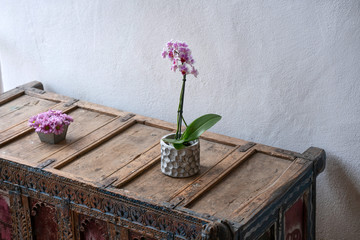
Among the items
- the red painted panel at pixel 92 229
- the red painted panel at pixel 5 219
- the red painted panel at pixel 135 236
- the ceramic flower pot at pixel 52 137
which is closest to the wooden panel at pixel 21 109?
the ceramic flower pot at pixel 52 137

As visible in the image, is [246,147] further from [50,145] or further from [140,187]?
[50,145]

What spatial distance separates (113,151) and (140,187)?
0.36m

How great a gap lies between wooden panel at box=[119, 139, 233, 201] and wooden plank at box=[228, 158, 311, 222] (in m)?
0.30

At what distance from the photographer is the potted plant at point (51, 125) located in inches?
114

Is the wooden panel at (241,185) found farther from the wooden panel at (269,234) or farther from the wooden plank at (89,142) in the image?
the wooden plank at (89,142)

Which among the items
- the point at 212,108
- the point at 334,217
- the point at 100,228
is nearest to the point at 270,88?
the point at 212,108

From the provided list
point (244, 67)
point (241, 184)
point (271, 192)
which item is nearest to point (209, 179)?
point (241, 184)

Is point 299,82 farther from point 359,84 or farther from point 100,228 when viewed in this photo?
point 100,228

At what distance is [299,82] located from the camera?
277 cm

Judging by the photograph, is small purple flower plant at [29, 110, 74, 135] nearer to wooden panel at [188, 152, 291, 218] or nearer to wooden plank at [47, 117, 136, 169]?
wooden plank at [47, 117, 136, 169]

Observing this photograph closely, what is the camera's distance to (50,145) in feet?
9.62

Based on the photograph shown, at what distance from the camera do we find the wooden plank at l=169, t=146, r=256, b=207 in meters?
2.43

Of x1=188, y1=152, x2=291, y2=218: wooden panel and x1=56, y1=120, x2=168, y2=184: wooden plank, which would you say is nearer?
x1=188, y1=152, x2=291, y2=218: wooden panel

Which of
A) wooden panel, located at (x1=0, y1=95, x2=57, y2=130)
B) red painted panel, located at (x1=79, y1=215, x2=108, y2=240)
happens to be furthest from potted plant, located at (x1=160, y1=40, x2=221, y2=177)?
wooden panel, located at (x1=0, y1=95, x2=57, y2=130)
